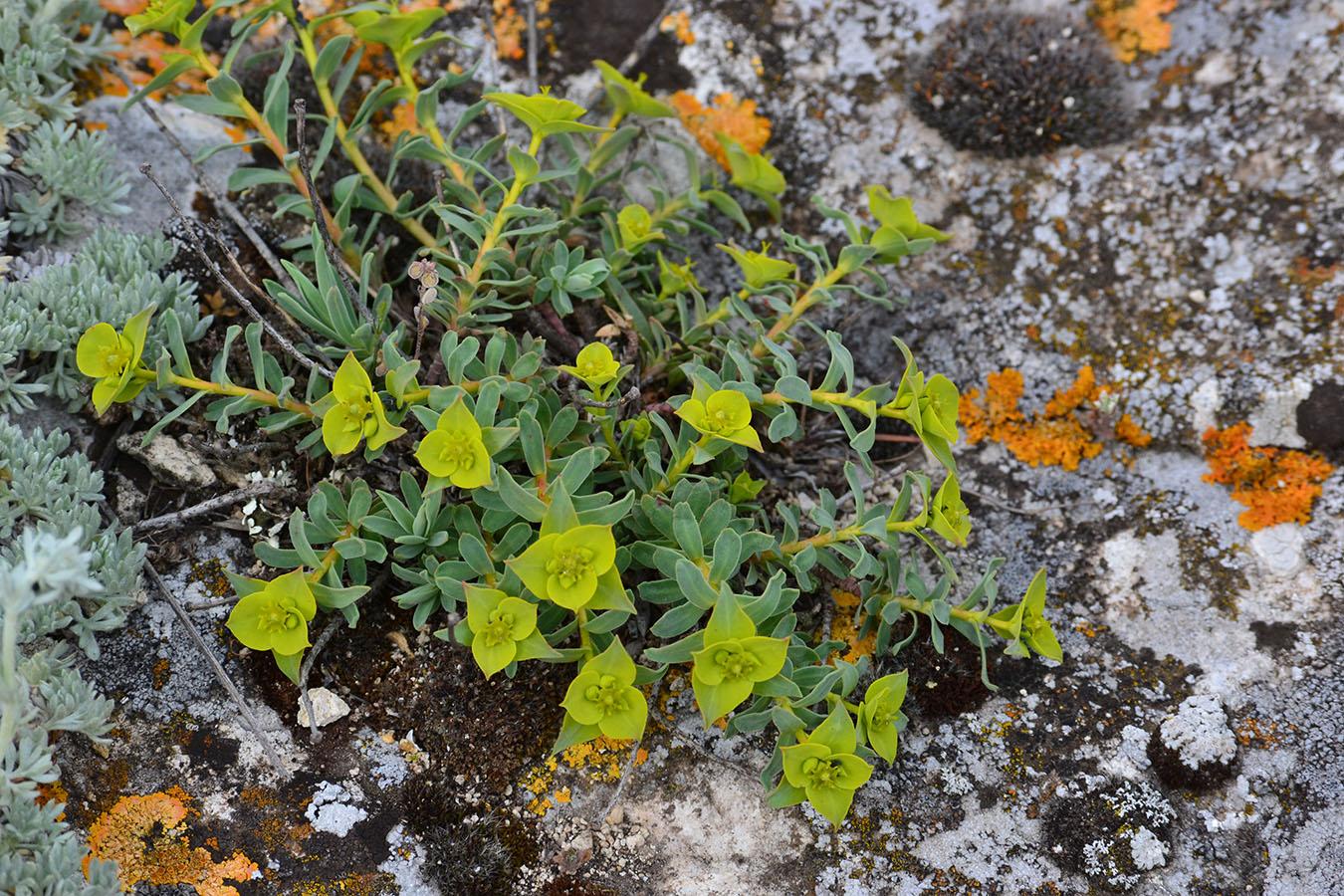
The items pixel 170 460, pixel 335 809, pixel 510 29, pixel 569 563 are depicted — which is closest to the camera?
pixel 569 563

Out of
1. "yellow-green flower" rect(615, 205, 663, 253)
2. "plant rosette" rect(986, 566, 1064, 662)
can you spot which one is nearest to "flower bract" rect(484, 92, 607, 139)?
"yellow-green flower" rect(615, 205, 663, 253)

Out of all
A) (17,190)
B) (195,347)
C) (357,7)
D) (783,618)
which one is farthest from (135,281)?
(783,618)

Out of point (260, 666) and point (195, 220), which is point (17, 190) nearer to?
point (195, 220)

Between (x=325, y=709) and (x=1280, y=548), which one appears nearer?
(x=325, y=709)

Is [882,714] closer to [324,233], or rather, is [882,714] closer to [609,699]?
[609,699]

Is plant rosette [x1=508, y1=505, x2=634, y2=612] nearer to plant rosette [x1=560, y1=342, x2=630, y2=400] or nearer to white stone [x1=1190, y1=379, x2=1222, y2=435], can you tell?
plant rosette [x1=560, y1=342, x2=630, y2=400]

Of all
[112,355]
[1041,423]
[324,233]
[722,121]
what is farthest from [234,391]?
[1041,423]
